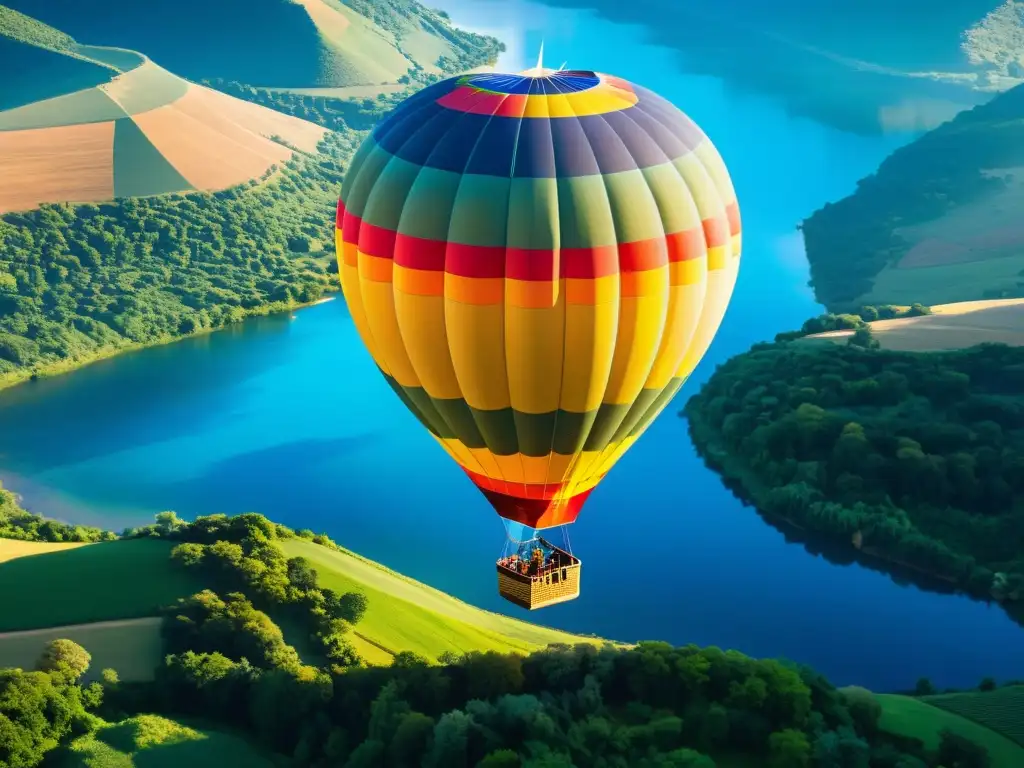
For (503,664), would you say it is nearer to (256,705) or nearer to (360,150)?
(256,705)

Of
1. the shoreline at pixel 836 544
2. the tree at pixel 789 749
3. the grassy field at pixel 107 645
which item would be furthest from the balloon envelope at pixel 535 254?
the shoreline at pixel 836 544

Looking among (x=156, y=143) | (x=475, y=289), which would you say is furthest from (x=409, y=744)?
(x=156, y=143)

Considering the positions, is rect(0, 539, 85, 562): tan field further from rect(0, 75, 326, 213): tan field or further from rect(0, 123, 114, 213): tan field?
rect(0, 75, 326, 213): tan field

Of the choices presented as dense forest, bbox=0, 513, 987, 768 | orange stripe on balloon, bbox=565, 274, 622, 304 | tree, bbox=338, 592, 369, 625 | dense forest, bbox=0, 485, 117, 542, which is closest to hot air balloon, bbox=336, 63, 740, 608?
orange stripe on balloon, bbox=565, 274, 622, 304

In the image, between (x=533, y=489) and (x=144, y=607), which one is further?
(x=144, y=607)

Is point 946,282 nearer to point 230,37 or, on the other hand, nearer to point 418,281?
point 418,281

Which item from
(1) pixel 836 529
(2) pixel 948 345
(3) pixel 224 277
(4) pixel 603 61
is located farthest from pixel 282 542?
(4) pixel 603 61

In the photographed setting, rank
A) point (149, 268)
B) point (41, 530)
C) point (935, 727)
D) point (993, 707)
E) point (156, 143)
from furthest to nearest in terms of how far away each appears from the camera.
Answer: point (156, 143) → point (149, 268) → point (41, 530) → point (993, 707) → point (935, 727)

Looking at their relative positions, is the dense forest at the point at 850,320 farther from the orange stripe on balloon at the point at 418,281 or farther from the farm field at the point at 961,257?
the orange stripe on balloon at the point at 418,281
